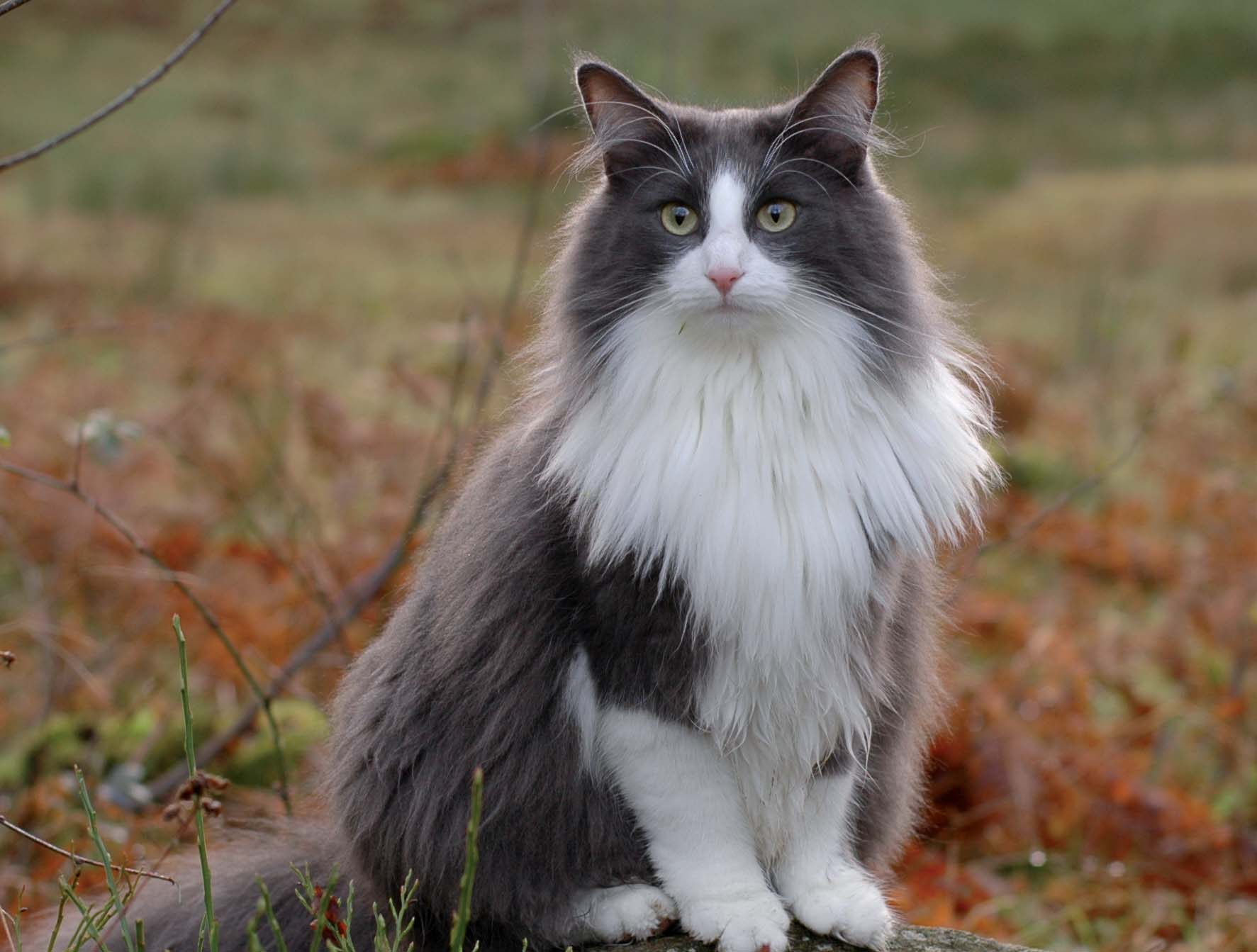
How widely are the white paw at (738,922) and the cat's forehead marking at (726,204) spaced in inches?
44.8

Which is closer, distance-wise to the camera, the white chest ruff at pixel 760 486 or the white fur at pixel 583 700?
the white chest ruff at pixel 760 486

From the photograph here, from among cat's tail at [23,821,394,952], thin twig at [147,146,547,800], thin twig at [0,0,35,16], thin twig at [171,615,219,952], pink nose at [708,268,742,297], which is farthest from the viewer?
thin twig at [147,146,547,800]

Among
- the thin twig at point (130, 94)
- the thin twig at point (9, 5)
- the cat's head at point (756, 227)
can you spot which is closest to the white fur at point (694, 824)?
the cat's head at point (756, 227)

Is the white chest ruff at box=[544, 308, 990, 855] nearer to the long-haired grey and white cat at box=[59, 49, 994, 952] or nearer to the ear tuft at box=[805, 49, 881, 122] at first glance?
the long-haired grey and white cat at box=[59, 49, 994, 952]

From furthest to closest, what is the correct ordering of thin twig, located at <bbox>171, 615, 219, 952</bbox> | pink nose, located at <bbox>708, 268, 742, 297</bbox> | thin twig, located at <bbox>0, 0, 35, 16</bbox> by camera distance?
pink nose, located at <bbox>708, 268, 742, 297</bbox> → thin twig, located at <bbox>0, 0, 35, 16</bbox> → thin twig, located at <bbox>171, 615, 219, 952</bbox>

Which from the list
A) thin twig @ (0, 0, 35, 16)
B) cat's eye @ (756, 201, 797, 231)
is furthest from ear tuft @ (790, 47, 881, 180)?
thin twig @ (0, 0, 35, 16)

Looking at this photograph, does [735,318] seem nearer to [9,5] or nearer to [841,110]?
Answer: [841,110]

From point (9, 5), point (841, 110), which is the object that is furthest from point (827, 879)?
point (9, 5)

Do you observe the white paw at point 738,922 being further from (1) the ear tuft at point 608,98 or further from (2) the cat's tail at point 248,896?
(1) the ear tuft at point 608,98

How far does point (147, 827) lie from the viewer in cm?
327

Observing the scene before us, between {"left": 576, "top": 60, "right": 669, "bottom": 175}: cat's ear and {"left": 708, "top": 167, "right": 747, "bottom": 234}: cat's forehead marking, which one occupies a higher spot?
{"left": 576, "top": 60, "right": 669, "bottom": 175}: cat's ear

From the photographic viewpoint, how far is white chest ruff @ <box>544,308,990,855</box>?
1962 millimetres

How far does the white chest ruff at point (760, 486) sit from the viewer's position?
196cm

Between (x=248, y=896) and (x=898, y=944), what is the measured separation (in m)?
1.22
